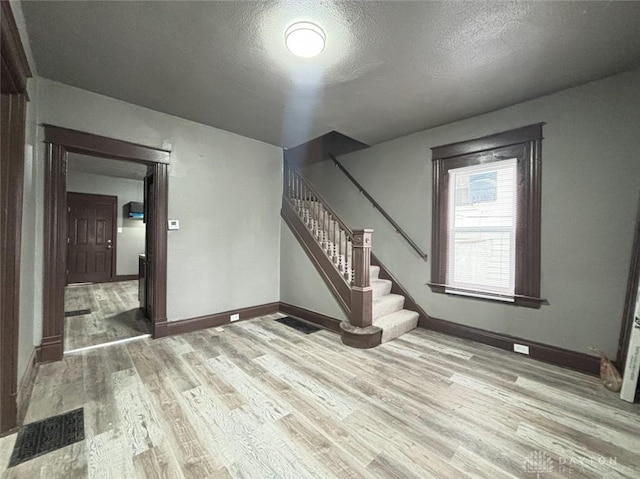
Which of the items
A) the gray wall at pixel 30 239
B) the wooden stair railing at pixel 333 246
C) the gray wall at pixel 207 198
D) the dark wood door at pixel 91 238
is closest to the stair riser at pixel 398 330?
the wooden stair railing at pixel 333 246

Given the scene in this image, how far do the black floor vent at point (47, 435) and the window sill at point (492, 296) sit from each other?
350 cm

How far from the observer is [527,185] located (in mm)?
2760

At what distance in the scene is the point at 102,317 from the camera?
3.90m

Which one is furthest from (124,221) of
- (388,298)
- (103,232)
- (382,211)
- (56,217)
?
(388,298)

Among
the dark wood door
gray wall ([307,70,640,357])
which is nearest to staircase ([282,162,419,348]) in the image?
gray wall ([307,70,640,357])

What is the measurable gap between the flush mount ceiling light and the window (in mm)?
2151

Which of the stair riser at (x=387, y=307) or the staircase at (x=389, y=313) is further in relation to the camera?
the stair riser at (x=387, y=307)

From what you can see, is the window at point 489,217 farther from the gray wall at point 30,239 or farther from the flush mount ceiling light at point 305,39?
the gray wall at point 30,239

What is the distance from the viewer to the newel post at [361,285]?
3.05m

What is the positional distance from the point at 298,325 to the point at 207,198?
82.2 inches

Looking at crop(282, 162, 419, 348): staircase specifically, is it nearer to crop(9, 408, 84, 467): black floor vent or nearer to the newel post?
the newel post

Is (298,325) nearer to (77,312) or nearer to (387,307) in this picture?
(387,307)

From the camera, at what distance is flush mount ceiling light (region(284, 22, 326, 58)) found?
1.80 metres

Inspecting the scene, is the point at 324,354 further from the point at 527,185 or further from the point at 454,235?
the point at 527,185
